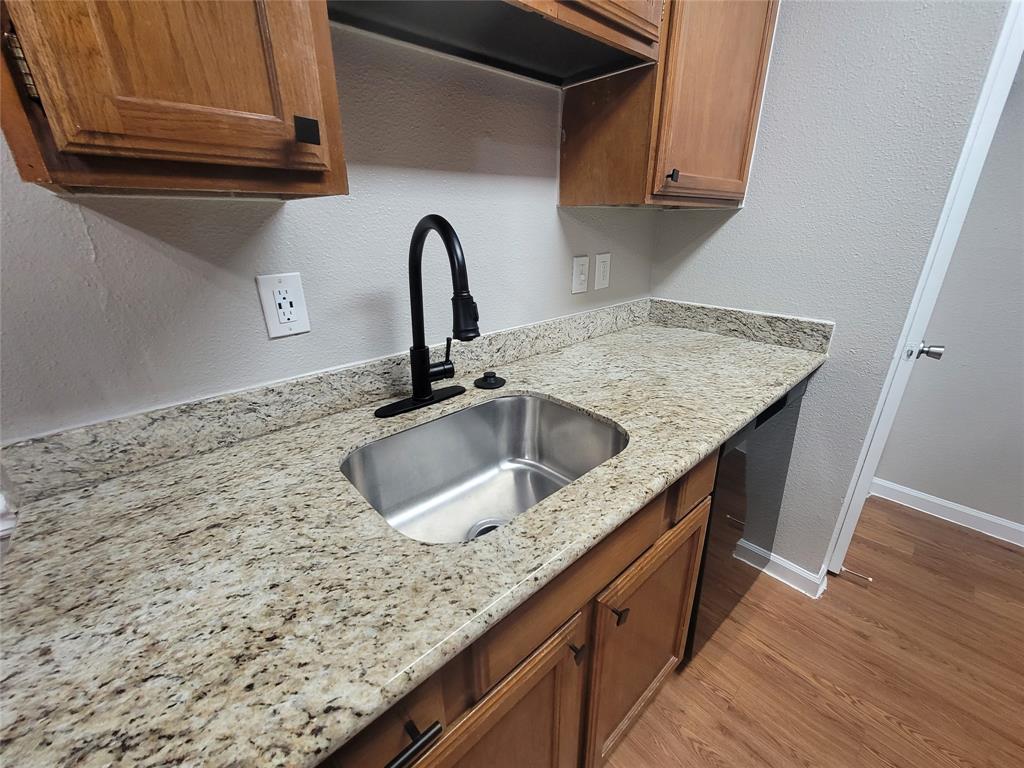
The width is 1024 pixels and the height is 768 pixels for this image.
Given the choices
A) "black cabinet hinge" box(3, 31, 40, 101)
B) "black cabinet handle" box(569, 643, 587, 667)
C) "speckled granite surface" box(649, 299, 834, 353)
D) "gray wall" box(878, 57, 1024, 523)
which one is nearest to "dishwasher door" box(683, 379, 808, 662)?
"speckled granite surface" box(649, 299, 834, 353)

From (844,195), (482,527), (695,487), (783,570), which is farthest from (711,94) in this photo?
(783,570)

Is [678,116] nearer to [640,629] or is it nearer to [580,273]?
[580,273]

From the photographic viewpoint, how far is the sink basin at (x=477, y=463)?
921 mm

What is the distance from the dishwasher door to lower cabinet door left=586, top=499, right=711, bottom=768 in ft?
0.31

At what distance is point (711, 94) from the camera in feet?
3.71

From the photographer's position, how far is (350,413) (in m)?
0.98

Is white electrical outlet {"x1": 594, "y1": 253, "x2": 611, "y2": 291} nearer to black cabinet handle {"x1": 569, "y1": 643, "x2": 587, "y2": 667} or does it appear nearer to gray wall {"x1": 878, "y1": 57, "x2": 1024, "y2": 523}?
black cabinet handle {"x1": 569, "y1": 643, "x2": 587, "y2": 667}

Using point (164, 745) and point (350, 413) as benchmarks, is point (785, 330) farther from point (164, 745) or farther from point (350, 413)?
point (164, 745)

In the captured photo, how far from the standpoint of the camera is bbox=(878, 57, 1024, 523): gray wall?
1556 millimetres

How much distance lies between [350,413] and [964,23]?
1.72 metres

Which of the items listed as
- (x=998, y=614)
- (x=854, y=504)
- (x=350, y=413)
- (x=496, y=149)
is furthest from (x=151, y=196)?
(x=998, y=614)

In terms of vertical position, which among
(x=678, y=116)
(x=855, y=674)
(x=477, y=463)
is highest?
(x=678, y=116)

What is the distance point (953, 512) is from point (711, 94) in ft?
7.13

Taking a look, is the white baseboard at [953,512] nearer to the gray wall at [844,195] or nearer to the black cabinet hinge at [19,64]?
the gray wall at [844,195]
